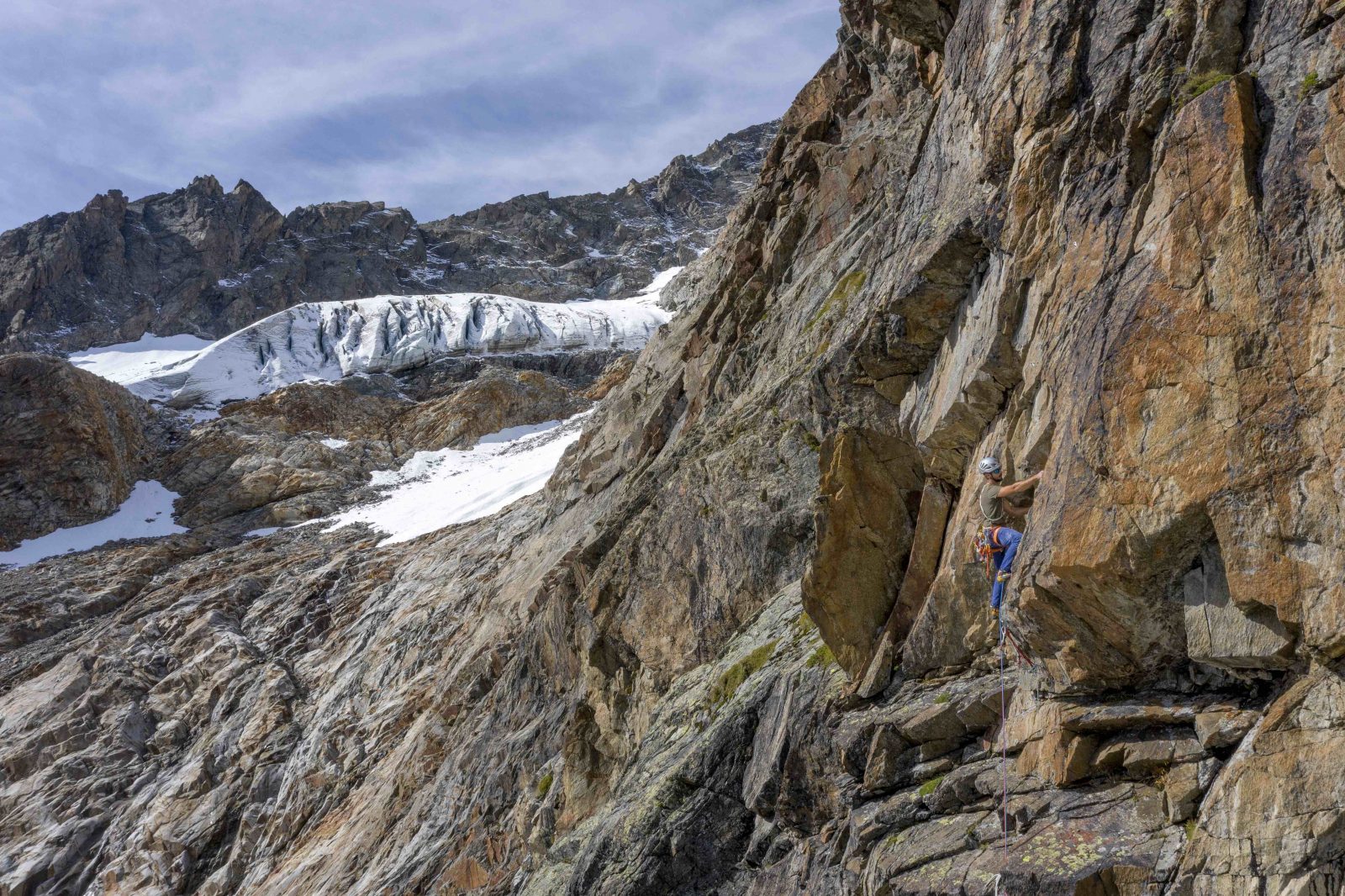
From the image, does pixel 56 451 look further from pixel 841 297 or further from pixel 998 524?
pixel 998 524

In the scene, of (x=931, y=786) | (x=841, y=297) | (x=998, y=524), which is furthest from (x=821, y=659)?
(x=841, y=297)

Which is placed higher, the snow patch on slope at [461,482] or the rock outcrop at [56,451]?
the rock outcrop at [56,451]

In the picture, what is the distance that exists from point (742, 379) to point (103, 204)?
140 meters

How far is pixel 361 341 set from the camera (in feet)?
312

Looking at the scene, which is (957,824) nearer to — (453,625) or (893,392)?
(893,392)

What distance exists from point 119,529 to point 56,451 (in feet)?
26.3

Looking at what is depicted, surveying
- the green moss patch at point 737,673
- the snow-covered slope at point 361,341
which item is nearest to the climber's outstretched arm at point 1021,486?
the green moss patch at point 737,673

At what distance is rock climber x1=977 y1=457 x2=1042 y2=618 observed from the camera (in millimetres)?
9516

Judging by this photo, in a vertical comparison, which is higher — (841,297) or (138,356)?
(138,356)

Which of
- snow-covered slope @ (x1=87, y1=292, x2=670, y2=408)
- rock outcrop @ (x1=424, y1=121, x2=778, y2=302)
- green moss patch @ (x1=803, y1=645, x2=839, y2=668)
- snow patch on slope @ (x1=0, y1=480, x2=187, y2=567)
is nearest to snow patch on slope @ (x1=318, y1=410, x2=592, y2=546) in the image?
snow patch on slope @ (x1=0, y1=480, x2=187, y2=567)

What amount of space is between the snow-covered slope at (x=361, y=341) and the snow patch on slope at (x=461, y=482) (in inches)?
984

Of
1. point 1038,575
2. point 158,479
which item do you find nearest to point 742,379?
point 1038,575

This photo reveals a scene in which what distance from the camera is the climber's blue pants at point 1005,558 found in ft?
31.2

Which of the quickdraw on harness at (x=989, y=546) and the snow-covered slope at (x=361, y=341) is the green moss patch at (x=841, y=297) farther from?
the snow-covered slope at (x=361, y=341)
